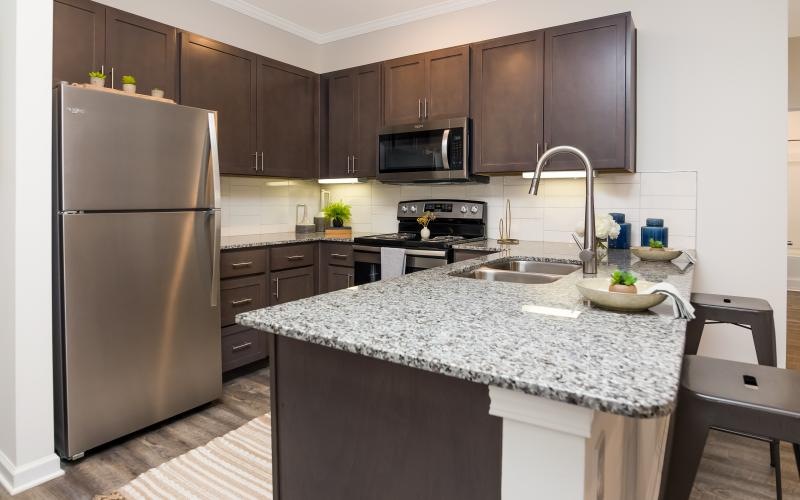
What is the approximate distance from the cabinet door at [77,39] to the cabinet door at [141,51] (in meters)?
0.05

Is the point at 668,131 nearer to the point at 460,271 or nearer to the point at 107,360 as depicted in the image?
the point at 460,271

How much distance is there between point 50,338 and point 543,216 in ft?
9.29

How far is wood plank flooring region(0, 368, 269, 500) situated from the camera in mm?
2000

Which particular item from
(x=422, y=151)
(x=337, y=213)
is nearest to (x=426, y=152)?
(x=422, y=151)

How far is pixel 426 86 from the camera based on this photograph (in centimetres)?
345

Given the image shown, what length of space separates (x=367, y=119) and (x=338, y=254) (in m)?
1.03

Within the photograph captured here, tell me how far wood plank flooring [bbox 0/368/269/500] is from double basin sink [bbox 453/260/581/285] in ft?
4.81

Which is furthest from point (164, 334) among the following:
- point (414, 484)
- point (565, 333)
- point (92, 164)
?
point (565, 333)

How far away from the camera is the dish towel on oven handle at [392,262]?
3236 mm

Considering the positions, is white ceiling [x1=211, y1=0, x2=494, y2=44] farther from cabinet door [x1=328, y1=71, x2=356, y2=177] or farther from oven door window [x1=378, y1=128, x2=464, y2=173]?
oven door window [x1=378, y1=128, x2=464, y2=173]

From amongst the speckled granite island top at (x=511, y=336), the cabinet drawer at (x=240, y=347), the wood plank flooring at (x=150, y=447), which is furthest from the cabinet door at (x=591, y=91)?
the wood plank flooring at (x=150, y=447)

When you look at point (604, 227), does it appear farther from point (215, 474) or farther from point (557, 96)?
point (215, 474)

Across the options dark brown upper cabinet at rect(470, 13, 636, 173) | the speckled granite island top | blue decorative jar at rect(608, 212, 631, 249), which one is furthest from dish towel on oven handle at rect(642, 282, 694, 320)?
blue decorative jar at rect(608, 212, 631, 249)

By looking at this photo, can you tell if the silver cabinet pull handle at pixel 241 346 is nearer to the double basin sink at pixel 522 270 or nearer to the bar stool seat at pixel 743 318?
the double basin sink at pixel 522 270
